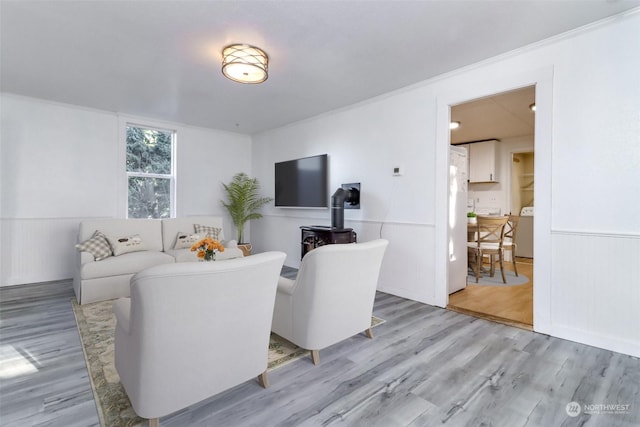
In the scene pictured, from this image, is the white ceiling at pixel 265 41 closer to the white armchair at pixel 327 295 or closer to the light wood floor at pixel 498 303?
the white armchair at pixel 327 295

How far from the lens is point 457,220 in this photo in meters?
3.86

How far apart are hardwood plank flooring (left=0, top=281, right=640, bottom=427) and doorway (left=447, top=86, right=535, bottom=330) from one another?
2.23ft

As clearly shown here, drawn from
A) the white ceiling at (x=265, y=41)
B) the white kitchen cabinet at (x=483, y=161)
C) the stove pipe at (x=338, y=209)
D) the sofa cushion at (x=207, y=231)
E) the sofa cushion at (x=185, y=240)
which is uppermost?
the white ceiling at (x=265, y=41)

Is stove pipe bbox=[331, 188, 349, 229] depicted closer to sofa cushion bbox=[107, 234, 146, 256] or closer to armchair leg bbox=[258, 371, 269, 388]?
armchair leg bbox=[258, 371, 269, 388]

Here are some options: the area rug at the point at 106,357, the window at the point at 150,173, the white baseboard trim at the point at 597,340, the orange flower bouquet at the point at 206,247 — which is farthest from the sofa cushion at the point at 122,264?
the white baseboard trim at the point at 597,340

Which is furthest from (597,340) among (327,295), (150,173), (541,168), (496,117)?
(150,173)

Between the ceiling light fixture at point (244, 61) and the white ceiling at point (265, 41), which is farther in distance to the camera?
the ceiling light fixture at point (244, 61)

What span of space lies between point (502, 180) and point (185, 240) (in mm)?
6317

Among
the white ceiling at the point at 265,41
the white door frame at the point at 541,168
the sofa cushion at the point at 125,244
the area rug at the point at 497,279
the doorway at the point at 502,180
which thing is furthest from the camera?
the area rug at the point at 497,279

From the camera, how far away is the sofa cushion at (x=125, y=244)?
3.85 meters

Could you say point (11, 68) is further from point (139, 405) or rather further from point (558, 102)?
point (558, 102)

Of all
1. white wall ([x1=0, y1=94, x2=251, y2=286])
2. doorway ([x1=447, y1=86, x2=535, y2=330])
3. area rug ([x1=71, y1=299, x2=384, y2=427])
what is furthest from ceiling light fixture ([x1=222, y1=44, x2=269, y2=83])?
white wall ([x1=0, y1=94, x2=251, y2=286])

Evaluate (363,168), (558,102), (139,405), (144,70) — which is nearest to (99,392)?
(139,405)

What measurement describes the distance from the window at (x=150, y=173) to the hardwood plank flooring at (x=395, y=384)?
282 centimetres
